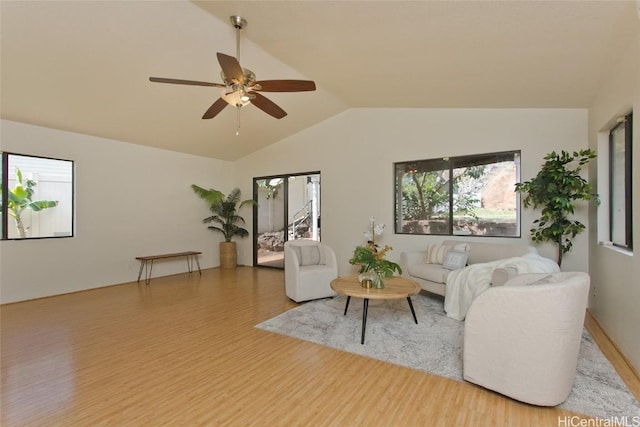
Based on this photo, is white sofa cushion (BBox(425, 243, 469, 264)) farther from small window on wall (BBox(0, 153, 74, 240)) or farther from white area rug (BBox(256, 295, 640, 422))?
small window on wall (BBox(0, 153, 74, 240))

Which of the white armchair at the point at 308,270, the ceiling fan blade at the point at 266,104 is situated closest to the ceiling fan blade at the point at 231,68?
the ceiling fan blade at the point at 266,104

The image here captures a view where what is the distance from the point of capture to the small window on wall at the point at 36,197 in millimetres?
4426

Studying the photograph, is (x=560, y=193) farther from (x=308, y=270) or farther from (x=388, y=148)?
(x=308, y=270)

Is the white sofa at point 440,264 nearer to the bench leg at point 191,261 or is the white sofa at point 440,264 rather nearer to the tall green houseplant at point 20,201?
the bench leg at point 191,261

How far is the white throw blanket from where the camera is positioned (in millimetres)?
3418

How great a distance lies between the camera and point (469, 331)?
84.3 inches

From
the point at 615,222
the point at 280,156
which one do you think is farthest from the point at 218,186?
the point at 615,222

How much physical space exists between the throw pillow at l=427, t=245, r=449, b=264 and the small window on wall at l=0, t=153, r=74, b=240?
5.98 metres

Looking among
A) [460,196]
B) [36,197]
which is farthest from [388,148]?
[36,197]

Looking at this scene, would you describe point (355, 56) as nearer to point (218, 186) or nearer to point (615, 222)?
point (615, 222)

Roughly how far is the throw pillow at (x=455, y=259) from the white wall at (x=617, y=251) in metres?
1.45

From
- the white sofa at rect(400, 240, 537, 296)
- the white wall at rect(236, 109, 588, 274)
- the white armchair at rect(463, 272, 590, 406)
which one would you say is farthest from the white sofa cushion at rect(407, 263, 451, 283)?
the white armchair at rect(463, 272, 590, 406)

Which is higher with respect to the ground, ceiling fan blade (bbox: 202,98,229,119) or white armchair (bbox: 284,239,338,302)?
ceiling fan blade (bbox: 202,98,229,119)

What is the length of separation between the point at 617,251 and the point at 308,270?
3.45 metres
